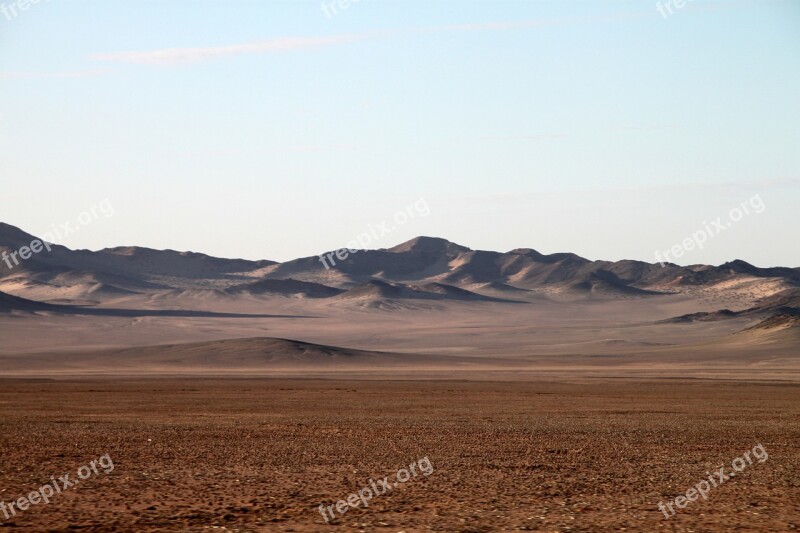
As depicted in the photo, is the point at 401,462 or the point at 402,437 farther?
the point at 402,437

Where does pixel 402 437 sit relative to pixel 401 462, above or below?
below

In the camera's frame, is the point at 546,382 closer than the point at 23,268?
Yes

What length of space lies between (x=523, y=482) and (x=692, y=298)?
168186 millimetres

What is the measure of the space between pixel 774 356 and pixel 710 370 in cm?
1378

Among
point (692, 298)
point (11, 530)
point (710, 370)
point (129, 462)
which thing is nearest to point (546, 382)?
point (710, 370)

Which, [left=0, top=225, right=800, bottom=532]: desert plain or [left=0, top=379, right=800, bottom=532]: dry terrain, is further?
[left=0, top=225, right=800, bottom=532]: desert plain

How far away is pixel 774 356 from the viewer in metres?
77.4

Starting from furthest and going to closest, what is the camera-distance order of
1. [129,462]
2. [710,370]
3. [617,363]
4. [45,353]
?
1. [45,353]
2. [617,363]
3. [710,370]
4. [129,462]

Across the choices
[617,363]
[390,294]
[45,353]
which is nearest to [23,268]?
[390,294]

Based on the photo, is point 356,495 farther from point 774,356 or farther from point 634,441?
point 774,356

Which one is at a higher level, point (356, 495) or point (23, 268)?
point (23, 268)

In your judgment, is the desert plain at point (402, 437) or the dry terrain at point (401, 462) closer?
the dry terrain at point (401, 462)

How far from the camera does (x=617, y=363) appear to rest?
74.6 metres

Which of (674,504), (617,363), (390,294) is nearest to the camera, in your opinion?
(674,504)
